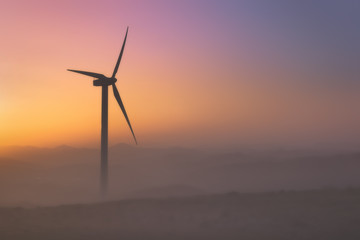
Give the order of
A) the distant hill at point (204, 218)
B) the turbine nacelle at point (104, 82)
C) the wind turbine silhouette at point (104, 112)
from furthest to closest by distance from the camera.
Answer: the turbine nacelle at point (104, 82)
the wind turbine silhouette at point (104, 112)
the distant hill at point (204, 218)

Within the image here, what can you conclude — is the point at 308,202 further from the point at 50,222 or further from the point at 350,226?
the point at 50,222

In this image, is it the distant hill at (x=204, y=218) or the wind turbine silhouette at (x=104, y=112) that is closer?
the distant hill at (x=204, y=218)

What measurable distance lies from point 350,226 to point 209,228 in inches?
395

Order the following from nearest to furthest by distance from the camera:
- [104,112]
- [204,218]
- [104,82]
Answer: [204,218] < [104,112] < [104,82]

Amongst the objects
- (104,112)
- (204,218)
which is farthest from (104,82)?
(204,218)

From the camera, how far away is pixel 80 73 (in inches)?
1980

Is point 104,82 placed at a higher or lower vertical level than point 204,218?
higher

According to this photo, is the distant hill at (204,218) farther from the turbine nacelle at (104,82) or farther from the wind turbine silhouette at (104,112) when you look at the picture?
the turbine nacelle at (104,82)

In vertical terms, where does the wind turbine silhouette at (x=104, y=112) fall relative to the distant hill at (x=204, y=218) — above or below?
above

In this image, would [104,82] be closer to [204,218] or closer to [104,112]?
[104,112]

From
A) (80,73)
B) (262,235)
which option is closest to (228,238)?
(262,235)

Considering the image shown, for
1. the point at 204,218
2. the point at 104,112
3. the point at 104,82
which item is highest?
the point at 104,82

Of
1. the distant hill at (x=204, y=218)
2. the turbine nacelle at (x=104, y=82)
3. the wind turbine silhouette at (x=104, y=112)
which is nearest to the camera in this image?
the distant hill at (x=204, y=218)

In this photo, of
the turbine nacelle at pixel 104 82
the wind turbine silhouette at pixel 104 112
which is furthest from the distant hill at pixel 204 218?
the turbine nacelle at pixel 104 82
